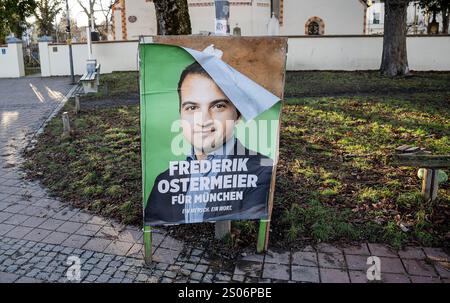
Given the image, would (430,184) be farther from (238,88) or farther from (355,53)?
(355,53)

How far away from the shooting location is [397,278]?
4043 millimetres

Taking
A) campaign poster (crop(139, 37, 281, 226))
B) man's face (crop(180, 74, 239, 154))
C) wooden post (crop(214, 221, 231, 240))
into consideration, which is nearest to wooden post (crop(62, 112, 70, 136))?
wooden post (crop(214, 221, 231, 240))

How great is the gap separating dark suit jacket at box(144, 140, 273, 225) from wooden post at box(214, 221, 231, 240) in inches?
13.8

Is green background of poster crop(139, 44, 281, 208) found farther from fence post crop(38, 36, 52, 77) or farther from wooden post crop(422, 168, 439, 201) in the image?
fence post crop(38, 36, 52, 77)

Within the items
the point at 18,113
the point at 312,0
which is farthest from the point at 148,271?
the point at 312,0

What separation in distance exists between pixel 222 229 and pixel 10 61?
22.1 metres

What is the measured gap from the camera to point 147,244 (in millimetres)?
4297

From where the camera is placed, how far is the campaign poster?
3.93 metres

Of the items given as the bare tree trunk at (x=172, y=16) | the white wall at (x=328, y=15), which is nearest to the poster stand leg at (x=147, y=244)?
the bare tree trunk at (x=172, y=16)

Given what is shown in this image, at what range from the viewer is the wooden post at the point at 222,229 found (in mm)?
4715

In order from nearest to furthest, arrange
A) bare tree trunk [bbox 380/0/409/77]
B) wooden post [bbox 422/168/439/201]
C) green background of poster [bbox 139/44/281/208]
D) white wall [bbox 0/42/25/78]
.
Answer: green background of poster [bbox 139/44/281/208] → wooden post [bbox 422/168/439/201] → bare tree trunk [bbox 380/0/409/77] → white wall [bbox 0/42/25/78]

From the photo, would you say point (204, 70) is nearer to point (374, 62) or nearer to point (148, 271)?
point (148, 271)

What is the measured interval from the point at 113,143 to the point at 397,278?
579cm

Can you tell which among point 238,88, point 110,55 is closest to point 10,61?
point 110,55
